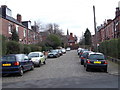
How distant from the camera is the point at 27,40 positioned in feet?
137

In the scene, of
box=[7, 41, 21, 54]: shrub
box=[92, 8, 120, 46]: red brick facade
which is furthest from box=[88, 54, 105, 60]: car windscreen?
box=[92, 8, 120, 46]: red brick facade

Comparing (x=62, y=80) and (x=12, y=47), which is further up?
(x=12, y=47)

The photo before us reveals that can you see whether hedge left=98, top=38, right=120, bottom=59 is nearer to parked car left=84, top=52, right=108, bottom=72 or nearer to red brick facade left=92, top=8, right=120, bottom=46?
parked car left=84, top=52, right=108, bottom=72

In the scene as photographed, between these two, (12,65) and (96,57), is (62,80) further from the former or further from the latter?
(96,57)

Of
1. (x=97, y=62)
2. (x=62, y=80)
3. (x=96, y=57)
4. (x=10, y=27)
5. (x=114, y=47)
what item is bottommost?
(x=62, y=80)

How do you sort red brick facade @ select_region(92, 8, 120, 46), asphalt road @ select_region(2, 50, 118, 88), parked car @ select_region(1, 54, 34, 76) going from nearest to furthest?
asphalt road @ select_region(2, 50, 118, 88) → parked car @ select_region(1, 54, 34, 76) → red brick facade @ select_region(92, 8, 120, 46)

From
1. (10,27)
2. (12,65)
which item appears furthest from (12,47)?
(10,27)

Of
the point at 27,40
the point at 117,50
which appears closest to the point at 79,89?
the point at 117,50

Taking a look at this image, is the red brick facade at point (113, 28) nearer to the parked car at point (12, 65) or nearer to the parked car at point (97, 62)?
the parked car at point (97, 62)

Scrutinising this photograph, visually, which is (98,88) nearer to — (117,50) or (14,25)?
(117,50)

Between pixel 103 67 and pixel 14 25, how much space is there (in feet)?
77.0

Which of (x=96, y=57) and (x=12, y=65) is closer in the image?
(x=12, y=65)

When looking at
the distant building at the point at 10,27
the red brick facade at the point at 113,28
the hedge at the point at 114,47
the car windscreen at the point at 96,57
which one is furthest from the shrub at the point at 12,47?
the red brick facade at the point at 113,28

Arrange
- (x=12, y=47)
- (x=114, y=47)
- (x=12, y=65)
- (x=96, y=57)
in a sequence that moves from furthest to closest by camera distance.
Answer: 1. (x=12, y=47)
2. (x=114, y=47)
3. (x=96, y=57)
4. (x=12, y=65)
